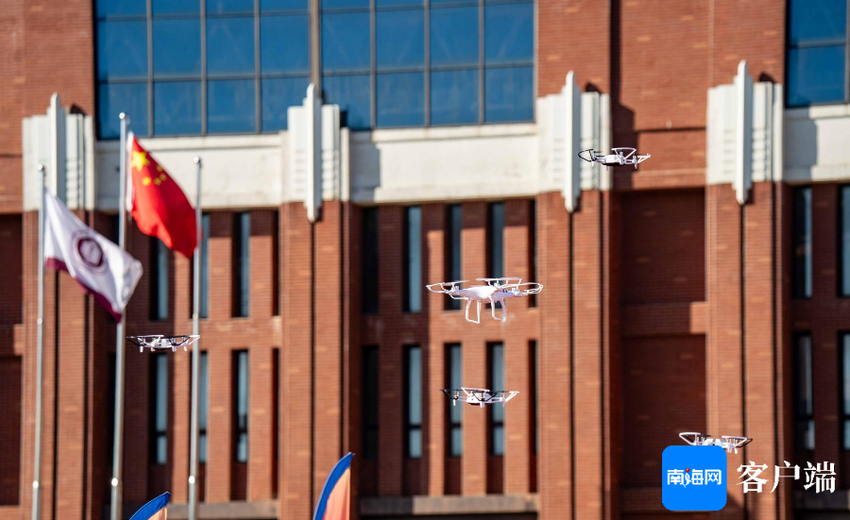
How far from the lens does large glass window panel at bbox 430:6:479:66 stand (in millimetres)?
37781

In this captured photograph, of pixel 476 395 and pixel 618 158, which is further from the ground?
pixel 618 158

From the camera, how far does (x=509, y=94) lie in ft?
124

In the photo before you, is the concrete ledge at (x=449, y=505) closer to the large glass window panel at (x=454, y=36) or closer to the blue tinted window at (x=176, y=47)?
the large glass window panel at (x=454, y=36)

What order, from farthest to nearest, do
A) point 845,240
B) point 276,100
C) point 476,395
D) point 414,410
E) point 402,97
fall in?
point 276,100 → point 402,97 → point 414,410 → point 845,240 → point 476,395

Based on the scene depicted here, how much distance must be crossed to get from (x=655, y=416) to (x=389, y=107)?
1079 cm

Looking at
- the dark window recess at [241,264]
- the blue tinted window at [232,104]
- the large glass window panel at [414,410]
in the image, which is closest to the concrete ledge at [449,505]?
the large glass window panel at [414,410]

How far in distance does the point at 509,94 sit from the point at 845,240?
949 cm

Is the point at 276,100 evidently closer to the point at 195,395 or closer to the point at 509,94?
the point at 509,94

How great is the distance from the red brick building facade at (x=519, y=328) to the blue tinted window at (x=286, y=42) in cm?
387

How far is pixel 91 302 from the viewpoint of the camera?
38438 mm

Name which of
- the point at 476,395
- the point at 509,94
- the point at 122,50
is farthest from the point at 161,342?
the point at 509,94

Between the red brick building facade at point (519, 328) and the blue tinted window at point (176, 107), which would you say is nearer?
the red brick building facade at point (519, 328)

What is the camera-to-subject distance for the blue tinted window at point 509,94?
37562 millimetres

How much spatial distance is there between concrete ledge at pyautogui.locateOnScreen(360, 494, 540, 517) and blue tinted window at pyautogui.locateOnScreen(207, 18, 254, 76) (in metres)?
12.2
